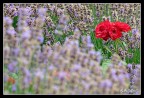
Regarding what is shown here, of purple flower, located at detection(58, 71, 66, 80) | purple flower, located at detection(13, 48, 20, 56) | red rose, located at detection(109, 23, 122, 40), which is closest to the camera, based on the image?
purple flower, located at detection(58, 71, 66, 80)

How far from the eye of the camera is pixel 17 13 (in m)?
3.72

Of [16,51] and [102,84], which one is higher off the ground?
[16,51]

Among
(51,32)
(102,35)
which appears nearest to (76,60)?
(102,35)

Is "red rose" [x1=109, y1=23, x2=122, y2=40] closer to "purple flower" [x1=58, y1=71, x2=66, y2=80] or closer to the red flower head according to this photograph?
the red flower head

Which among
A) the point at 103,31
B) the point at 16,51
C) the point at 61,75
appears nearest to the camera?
the point at 61,75

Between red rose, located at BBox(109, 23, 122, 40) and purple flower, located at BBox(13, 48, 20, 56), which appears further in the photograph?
red rose, located at BBox(109, 23, 122, 40)

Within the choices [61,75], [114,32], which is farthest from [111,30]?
[61,75]

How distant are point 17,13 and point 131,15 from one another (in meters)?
1.18

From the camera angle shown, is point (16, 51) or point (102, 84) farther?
point (16, 51)

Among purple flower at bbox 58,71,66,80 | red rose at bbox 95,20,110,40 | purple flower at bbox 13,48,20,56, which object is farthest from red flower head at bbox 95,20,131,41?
purple flower at bbox 58,71,66,80

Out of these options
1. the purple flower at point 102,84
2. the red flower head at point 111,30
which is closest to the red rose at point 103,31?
the red flower head at point 111,30

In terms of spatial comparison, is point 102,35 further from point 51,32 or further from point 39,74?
point 39,74

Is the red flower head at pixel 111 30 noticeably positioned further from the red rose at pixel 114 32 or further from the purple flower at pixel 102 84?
the purple flower at pixel 102 84

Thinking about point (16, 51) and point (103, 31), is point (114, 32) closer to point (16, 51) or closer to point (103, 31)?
point (103, 31)
